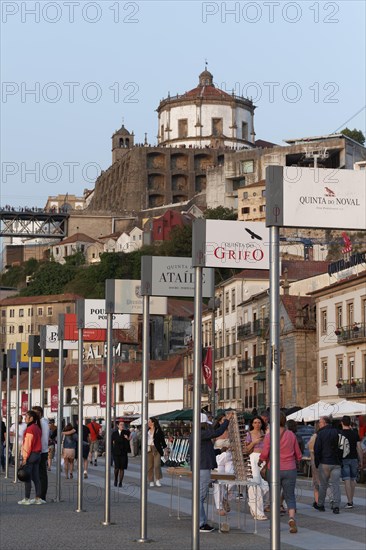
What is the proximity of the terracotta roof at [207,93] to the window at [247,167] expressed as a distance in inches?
1062

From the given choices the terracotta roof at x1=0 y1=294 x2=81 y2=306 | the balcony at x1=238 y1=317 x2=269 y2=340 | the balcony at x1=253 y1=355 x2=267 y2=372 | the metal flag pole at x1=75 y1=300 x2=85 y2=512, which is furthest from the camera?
the terracotta roof at x1=0 y1=294 x2=81 y2=306

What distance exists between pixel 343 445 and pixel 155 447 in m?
6.95

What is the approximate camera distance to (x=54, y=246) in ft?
643

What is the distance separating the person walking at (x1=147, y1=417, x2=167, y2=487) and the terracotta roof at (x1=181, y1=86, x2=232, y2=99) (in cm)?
15504

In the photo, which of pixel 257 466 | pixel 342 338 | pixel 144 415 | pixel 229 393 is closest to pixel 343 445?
pixel 257 466

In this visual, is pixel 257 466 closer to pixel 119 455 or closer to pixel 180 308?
pixel 119 455

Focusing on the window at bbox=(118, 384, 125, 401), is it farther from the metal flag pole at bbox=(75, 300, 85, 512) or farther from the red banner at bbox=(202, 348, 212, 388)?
the metal flag pole at bbox=(75, 300, 85, 512)

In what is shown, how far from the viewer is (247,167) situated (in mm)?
159250

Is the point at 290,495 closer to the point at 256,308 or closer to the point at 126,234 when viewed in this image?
the point at 256,308

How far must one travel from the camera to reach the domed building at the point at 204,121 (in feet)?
600

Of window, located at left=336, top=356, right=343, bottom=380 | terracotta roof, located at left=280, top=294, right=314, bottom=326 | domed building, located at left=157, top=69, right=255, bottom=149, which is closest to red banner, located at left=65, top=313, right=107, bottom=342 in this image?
window, located at left=336, top=356, right=343, bottom=380

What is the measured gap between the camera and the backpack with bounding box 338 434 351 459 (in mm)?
24203

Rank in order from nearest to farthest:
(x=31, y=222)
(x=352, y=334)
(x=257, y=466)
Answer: (x=257, y=466) < (x=352, y=334) < (x=31, y=222)

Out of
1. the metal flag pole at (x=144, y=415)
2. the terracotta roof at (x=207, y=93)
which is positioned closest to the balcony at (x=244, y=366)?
the metal flag pole at (x=144, y=415)
